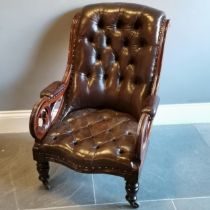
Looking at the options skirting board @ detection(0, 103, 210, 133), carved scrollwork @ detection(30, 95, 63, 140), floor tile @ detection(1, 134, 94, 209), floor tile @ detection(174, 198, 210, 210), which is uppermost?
carved scrollwork @ detection(30, 95, 63, 140)

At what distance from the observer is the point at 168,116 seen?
2.75m

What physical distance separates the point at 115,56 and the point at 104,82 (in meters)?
0.19

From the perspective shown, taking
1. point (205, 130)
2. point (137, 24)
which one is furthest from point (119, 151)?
point (205, 130)

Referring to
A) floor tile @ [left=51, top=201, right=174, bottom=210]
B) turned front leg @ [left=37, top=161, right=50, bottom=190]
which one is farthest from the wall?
floor tile @ [left=51, top=201, right=174, bottom=210]

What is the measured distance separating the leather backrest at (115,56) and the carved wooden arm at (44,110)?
0.57 feet

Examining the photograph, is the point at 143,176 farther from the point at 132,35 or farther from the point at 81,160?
the point at 132,35

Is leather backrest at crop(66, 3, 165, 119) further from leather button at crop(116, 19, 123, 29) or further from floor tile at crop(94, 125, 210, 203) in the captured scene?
floor tile at crop(94, 125, 210, 203)

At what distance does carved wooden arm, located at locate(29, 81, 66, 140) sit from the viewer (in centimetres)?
181

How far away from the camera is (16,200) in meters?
1.98

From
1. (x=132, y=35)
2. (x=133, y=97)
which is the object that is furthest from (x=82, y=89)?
(x=132, y=35)

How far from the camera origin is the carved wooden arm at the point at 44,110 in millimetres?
1810

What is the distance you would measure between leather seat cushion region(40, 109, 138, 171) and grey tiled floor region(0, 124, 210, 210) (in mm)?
314

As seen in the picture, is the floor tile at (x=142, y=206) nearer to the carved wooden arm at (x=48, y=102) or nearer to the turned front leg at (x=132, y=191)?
the turned front leg at (x=132, y=191)

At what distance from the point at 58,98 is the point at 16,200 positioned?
2.16 ft
